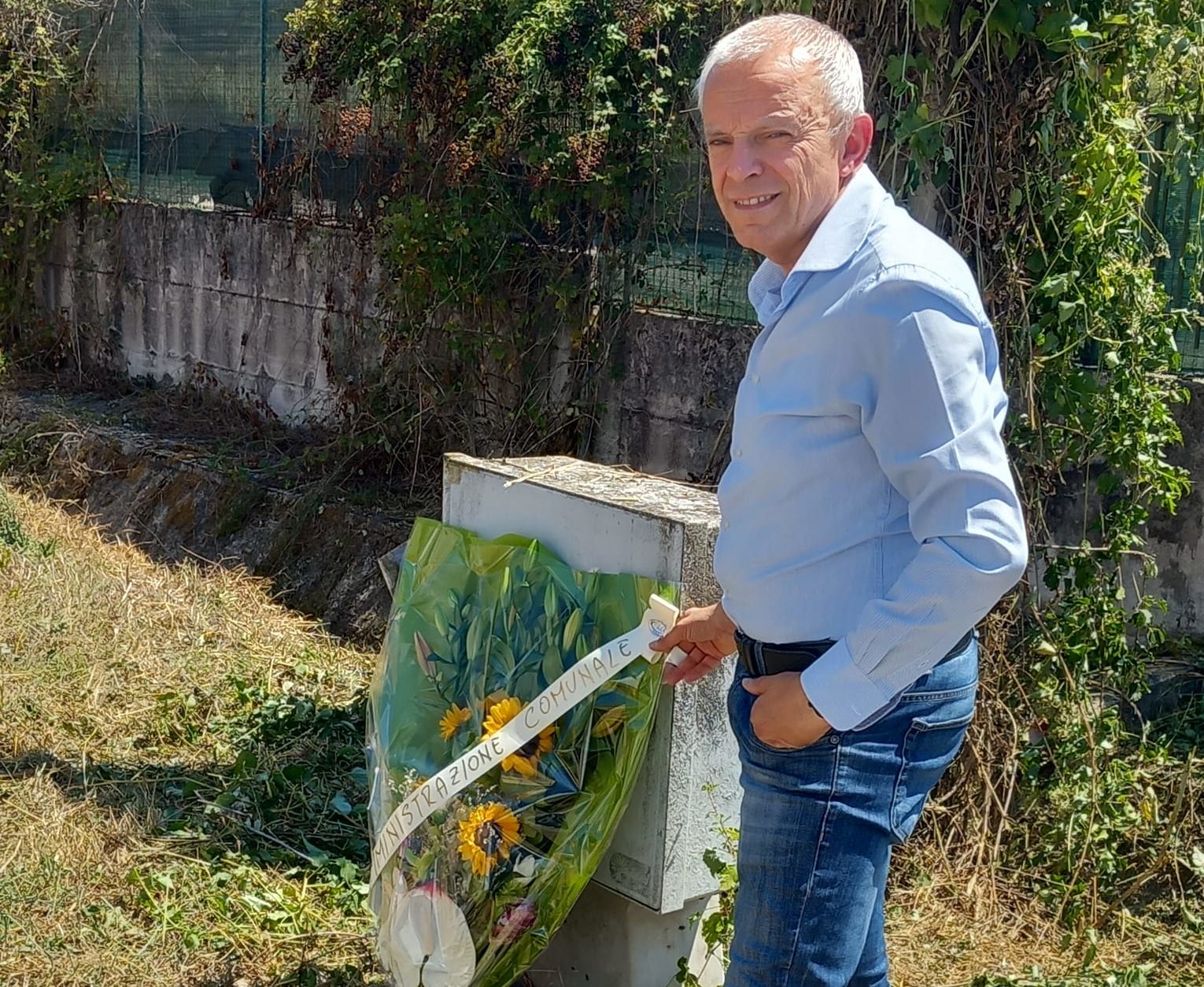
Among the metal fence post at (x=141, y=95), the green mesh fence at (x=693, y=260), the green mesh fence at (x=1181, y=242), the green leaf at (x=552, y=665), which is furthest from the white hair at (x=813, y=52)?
the metal fence post at (x=141, y=95)

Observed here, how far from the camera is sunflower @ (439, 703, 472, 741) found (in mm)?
3021

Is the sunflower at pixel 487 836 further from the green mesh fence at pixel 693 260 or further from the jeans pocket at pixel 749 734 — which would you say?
the green mesh fence at pixel 693 260

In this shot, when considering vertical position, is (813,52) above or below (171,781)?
above

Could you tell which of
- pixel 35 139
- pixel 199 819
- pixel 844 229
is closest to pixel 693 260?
pixel 199 819

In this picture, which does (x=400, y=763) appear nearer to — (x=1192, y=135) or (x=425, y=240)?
(x=1192, y=135)

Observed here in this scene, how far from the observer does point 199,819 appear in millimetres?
4160

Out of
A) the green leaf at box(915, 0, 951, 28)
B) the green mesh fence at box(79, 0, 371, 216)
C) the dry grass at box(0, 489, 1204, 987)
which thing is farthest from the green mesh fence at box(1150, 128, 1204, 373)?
the green mesh fence at box(79, 0, 371, 216)

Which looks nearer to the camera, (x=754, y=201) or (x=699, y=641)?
(x=754, y=201)

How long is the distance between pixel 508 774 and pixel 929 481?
4.29ft

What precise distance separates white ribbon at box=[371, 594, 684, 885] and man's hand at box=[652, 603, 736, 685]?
0.06 m

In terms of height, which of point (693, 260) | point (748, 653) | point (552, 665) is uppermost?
point (693, 260)

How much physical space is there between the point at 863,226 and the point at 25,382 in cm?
903

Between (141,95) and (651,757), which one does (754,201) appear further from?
(141,95)

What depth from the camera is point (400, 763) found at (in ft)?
9.95
